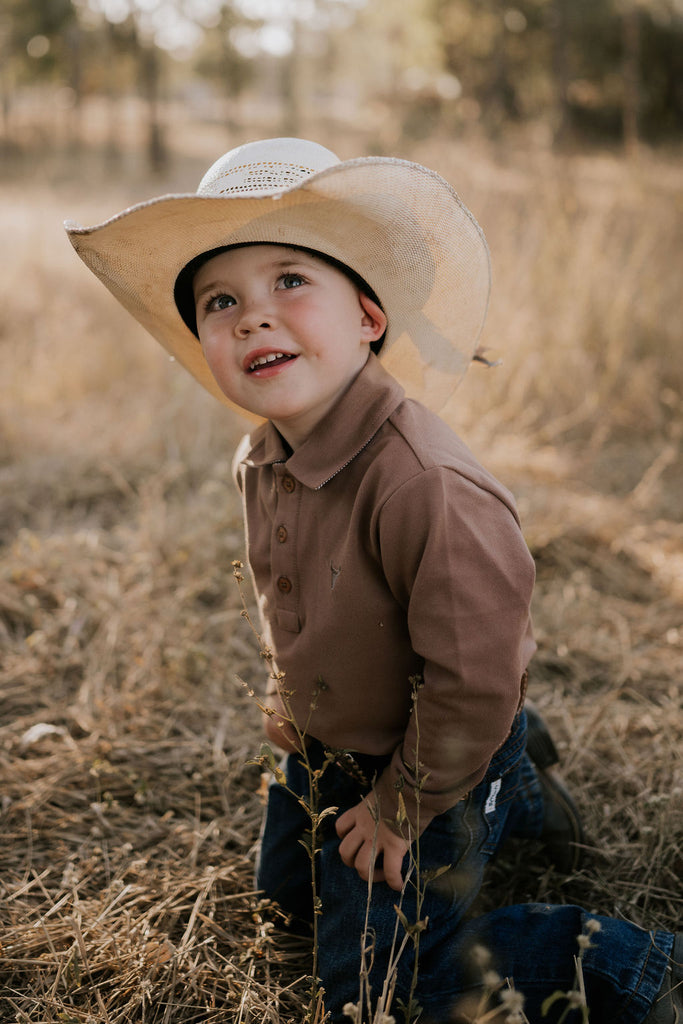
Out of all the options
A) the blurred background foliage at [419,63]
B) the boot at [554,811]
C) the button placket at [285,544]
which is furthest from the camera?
the blurred background foliage at [419,63]

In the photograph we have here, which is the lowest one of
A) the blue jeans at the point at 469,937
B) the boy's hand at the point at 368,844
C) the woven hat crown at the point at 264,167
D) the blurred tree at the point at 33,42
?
the blue jeans at the point at 469,937

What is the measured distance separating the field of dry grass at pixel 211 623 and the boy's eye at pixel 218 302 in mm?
1169

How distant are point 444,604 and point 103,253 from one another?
3.13 feet

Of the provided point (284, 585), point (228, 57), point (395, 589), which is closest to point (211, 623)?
point (284, 585)

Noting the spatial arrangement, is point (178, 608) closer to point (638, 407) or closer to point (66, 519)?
point (66, 519)

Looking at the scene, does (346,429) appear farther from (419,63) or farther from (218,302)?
(419,63)

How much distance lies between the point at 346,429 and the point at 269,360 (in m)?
0.19

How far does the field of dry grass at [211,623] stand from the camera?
1652mm

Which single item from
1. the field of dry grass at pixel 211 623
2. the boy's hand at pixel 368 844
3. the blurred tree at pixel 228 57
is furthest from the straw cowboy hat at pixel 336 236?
the blurred tree at pixel 228 57

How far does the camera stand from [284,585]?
4.87 ft

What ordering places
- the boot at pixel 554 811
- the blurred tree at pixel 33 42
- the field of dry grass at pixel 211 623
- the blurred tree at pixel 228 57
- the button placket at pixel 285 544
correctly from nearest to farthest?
the button placket at pixel 285 544 < the field of dry grass at pixel 211 623 < the boot at pixel 554 811 < the blurred tree at pixel 33 42 < the blurred tree at pixel 228 57

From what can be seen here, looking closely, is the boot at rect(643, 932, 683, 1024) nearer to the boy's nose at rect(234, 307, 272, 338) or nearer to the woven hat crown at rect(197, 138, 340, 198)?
the boy's nose at rect(234, 307, 272, 338)

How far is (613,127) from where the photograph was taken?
2302 cm

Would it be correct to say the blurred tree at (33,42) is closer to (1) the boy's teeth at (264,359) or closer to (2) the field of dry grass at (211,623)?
(2) the field of dry grass at (211,623)
